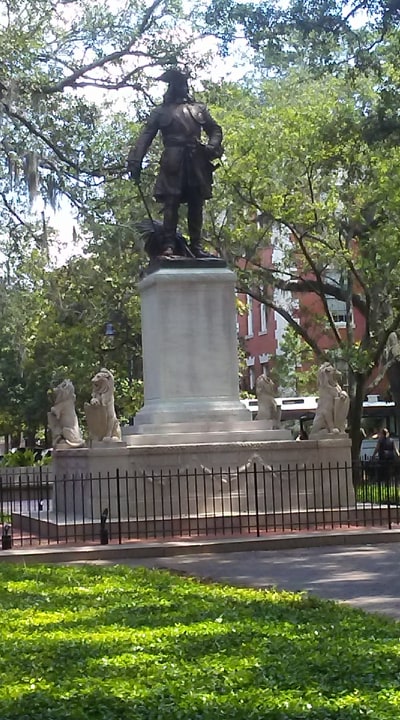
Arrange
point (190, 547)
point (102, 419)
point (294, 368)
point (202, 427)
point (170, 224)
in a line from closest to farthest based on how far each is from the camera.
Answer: point (190, 547) < point (102, 419) < point (202, 427) < point (170, 224) < point (294, 368)

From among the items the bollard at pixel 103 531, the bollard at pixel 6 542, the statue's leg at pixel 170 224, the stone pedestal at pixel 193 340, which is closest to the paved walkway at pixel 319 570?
the bollard at pixel 103 531

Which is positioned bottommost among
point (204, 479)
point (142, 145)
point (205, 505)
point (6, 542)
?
point (6, 542)

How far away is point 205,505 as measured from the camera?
18391 mm

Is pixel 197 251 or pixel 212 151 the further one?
pixel 197 251

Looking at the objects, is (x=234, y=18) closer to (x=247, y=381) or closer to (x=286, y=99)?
(x=286, y=99)

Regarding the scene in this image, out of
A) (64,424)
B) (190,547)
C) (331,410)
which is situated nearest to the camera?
(190,547)

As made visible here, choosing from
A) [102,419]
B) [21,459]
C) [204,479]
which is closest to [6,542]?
[102,419]

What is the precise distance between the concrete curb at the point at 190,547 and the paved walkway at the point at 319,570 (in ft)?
0.58

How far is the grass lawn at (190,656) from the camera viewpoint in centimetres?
631

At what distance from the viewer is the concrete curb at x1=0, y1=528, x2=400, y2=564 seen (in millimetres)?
15469

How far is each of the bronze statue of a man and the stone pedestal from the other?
0.83 meters

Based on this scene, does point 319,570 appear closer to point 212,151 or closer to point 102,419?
point 102,419

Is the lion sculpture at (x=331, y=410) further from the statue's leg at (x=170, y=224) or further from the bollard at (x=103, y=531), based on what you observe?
the bollard at (x=103, y=531)

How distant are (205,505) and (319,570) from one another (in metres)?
4.79
